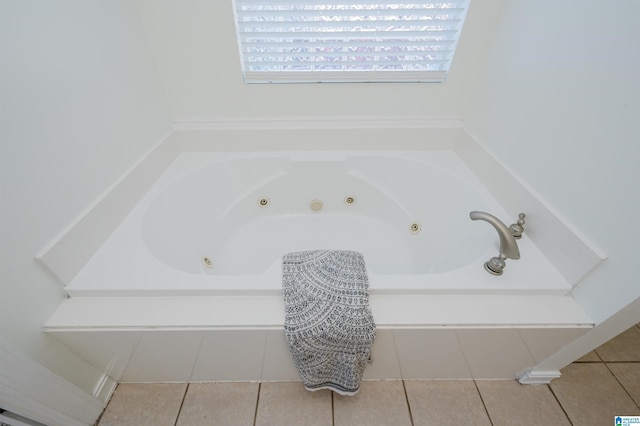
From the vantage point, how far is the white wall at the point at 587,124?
24.5 inches

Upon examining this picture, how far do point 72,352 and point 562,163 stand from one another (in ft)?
5.33

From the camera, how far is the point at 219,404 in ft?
3.02

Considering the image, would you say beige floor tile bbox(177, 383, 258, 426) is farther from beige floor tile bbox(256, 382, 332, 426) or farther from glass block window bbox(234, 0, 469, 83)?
glass block window bbox(234, 0, 469, 83)

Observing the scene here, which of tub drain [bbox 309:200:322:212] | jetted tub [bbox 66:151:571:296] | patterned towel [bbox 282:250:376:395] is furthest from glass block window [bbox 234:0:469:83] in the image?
patterned towel [bbox 282:250:376:395]

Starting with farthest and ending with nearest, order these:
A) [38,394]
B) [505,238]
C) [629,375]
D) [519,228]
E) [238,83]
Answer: [238,83], [629,375], [519,228], [505,238], [38,394]

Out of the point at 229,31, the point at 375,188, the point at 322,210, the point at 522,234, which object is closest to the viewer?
the point at 522,234

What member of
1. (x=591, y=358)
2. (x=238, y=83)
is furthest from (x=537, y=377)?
(x=238, y=83)

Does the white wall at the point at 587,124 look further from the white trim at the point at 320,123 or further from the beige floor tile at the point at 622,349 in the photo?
the beige floor tile at the point at 622,349

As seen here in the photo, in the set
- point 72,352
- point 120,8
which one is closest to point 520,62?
point 120,8

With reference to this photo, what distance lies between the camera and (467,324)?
27.3 inches

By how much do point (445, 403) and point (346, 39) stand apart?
1.55m

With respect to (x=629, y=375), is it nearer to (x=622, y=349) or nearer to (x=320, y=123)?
(x=622, y=349)

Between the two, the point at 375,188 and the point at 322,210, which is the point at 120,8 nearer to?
the point at 322,210

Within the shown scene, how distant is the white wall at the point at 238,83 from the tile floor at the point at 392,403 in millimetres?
1262
